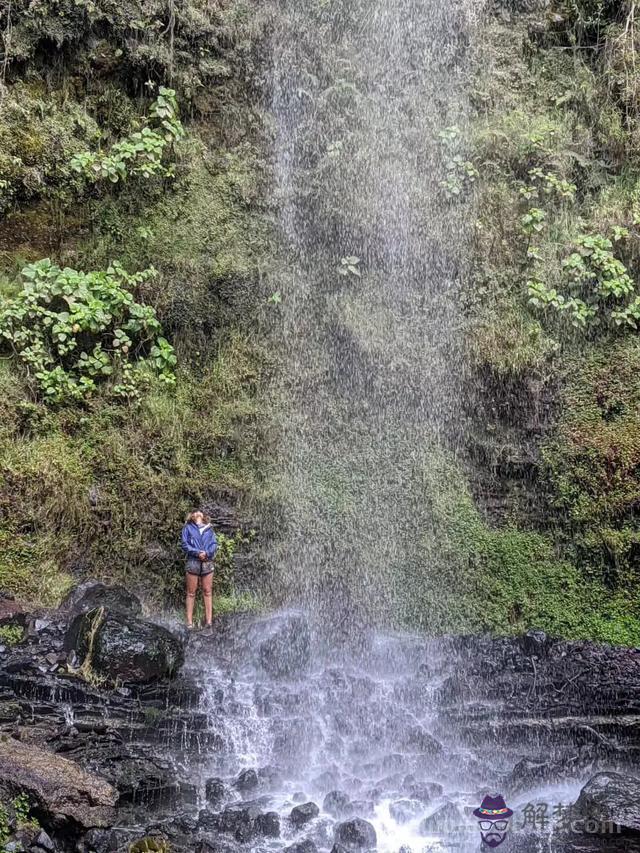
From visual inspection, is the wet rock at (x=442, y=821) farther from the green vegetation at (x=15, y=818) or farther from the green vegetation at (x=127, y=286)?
the green vegetation at (x=127, y=286)

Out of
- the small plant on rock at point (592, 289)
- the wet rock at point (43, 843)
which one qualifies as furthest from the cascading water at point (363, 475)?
the wet rock at point (43, 843)

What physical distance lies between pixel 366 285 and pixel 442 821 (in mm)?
6698

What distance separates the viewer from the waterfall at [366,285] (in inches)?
397

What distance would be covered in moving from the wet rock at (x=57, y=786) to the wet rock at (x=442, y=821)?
2.60 meters

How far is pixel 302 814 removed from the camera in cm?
679

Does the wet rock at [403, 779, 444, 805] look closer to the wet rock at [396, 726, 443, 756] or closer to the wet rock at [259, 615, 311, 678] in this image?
the wet rock at [396, 726, 443, 756]

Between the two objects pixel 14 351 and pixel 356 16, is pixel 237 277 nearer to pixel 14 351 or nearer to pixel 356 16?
pixel 14 351

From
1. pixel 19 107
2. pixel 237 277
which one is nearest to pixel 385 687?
pixel 237 277

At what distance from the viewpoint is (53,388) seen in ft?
32.2

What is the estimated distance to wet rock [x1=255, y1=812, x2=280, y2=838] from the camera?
663 cm

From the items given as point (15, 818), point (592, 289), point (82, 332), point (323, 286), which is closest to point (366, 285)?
point (323, 286)

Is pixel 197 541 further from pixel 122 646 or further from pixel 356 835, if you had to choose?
pixel 356 835

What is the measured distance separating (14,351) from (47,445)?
126 centimetres

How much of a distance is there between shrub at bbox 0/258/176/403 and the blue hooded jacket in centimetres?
205
